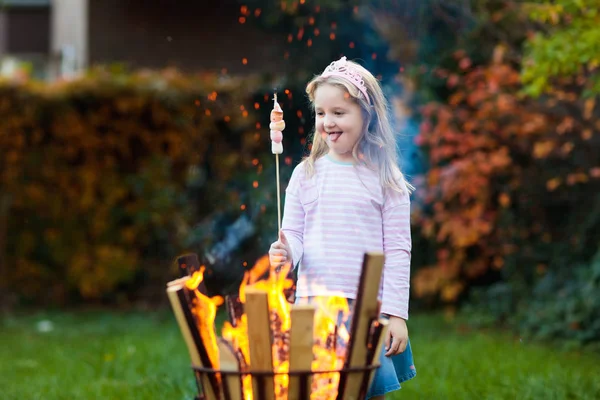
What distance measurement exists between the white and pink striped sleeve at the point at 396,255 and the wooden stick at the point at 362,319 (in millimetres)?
355

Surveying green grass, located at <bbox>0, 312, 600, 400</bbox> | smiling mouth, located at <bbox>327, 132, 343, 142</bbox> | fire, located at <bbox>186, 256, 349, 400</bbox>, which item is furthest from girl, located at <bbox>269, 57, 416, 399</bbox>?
green grass, located at <bbox>0, 312, 600, 400</bbox>

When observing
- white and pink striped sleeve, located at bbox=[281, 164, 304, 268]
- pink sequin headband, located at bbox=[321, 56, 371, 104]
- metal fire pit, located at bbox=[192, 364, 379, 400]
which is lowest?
metal fire pit, located at bbox=[192, 364, 379, 400]

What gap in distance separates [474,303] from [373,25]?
2.15 metres

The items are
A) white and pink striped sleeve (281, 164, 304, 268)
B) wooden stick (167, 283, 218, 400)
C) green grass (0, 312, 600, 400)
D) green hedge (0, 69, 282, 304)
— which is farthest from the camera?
green hedge (0, 69, 282, 304)

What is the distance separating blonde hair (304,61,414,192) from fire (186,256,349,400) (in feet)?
1.47

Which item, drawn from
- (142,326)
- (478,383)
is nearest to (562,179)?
(478,383)

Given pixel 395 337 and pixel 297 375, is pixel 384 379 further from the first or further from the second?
pixel 297 375

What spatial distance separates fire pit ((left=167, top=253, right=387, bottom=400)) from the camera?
2027 mm

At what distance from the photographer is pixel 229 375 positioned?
81.9 inches

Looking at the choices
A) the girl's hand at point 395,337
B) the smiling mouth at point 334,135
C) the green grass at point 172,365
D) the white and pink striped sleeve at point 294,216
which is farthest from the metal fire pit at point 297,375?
the green grass at point 172,365

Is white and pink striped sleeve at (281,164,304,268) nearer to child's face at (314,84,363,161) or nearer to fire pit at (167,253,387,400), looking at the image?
child's face at (314,84,363,161)

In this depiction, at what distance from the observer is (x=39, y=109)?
725 centimetres

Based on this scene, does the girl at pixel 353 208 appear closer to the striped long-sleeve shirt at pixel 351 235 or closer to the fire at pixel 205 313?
the striped long-sleeve shirt at pixel 351 235

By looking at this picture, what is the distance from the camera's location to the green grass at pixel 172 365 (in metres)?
3.93
